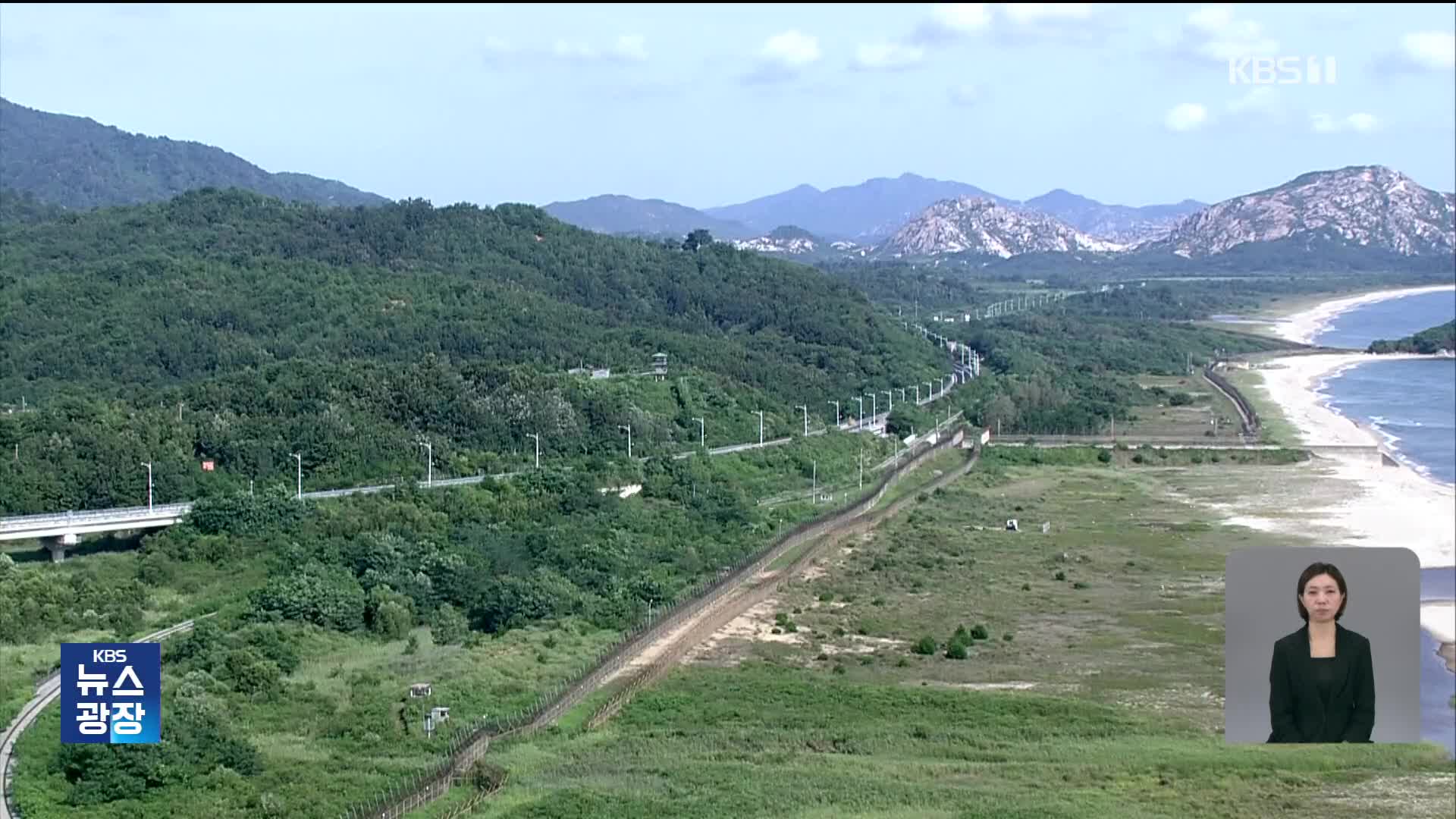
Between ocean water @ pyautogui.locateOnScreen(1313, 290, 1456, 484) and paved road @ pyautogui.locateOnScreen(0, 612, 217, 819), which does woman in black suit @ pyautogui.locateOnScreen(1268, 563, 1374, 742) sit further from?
ocean water @ pyautogui.locateOnScreen(1313, 290, 1456, 484)

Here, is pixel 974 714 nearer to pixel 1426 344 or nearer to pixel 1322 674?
pixel 1322 674

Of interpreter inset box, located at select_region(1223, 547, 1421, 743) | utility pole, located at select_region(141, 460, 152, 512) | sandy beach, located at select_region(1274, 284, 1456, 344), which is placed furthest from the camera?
sandy beach, located at select_region(1274, 284, 1456, 344)

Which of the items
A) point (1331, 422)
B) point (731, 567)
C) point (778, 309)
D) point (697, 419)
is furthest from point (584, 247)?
point (731, 567)

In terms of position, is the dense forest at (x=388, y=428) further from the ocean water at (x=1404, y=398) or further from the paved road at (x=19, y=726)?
the ocean water at (x=1404, y=398)

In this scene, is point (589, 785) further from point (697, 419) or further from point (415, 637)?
point (697, 419)

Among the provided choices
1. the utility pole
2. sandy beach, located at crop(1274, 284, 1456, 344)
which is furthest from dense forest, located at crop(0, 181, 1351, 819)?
sandy beach, located at crop(1274, 284, 1456, 344)

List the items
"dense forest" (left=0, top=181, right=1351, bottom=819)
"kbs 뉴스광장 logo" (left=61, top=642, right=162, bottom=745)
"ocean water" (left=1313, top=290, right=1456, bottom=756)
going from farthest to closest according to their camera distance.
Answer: "dense forest" (left=0, top=181, right=1351, bottom=819), "ocean water" (left=1313, top=290, right=1456, bottom=756), "kbs 뉴스광장 logo" (left=61, top=642, right=162, bottom=745)
